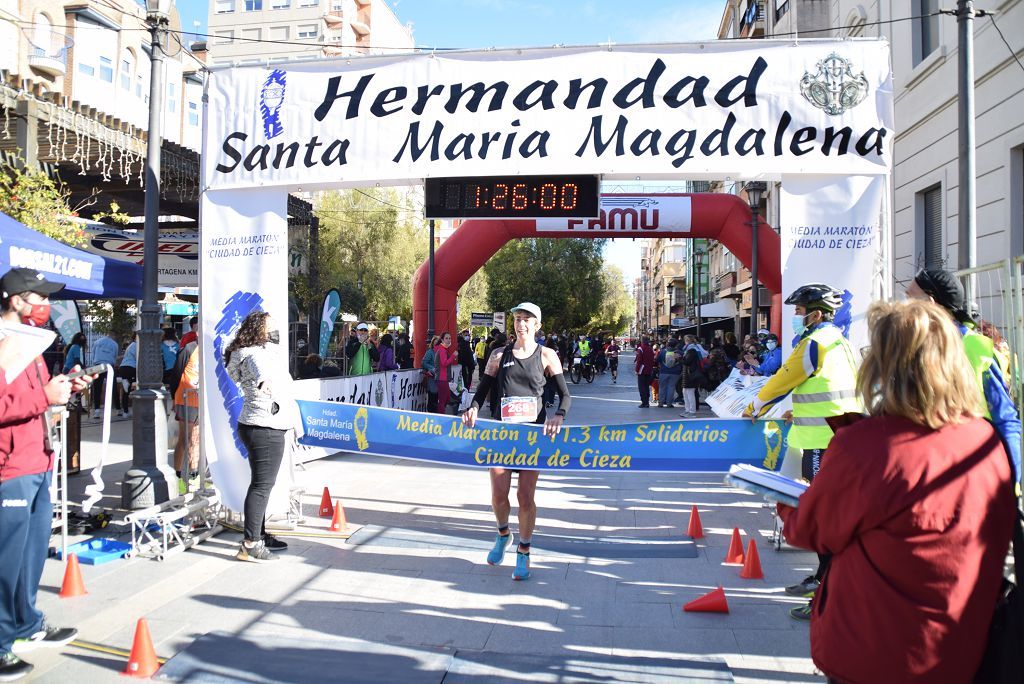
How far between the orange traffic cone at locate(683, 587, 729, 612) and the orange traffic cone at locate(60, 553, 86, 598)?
4.09 meters

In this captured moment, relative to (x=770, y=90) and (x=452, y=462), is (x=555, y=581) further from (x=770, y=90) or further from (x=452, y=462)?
(x=770, y=90)

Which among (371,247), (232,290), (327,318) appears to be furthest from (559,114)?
(371,247)

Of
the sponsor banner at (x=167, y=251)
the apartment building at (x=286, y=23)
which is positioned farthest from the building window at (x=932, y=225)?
the apartment building at (x=286, y=23)

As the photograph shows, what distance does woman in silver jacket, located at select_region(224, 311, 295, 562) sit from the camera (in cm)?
584

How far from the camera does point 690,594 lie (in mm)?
5262

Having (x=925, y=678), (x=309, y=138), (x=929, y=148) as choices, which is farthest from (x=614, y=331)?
(x=925, y=678)

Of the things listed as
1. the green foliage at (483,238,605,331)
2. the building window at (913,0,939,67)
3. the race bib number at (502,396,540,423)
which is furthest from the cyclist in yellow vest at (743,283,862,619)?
the green foliage at (483,238,605,331)

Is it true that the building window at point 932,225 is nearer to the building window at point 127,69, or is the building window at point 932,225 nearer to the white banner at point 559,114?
the white banner at point 559,114

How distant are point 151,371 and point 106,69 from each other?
3134 cm

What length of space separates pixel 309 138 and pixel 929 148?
1174 centimetres

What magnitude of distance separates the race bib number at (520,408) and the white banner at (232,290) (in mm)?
2217

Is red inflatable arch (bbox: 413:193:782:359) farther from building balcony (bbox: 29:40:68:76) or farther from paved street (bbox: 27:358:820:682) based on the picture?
building balcony (bbox: 29:40:68:76)

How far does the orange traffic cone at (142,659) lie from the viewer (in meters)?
3.92

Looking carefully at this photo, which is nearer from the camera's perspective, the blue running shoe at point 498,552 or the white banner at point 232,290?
the blue running shoe at point 498,552
